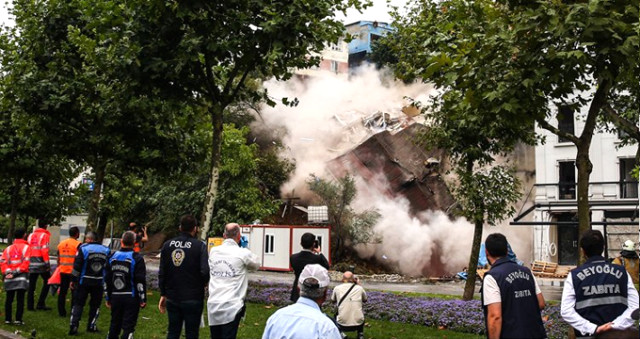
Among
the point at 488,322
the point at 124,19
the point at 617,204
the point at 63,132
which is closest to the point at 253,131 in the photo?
the point at 617,204

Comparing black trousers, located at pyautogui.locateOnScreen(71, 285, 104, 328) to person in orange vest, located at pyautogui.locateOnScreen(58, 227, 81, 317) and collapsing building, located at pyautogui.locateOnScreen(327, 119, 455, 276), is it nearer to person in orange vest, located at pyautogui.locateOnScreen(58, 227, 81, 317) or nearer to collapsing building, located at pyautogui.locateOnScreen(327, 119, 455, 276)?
person in orange vest, located at pyautogui.locateOnScreen(58, 227, 81, 317)

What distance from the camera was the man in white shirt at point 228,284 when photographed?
6.41 m

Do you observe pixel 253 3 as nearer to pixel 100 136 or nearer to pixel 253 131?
pixel 100 136

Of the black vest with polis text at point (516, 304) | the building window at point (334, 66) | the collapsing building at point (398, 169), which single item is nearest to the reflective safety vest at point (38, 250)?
the black vest with polis text at point (516, 304)

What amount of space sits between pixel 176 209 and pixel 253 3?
25.2m

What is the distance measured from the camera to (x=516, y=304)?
16.1ft

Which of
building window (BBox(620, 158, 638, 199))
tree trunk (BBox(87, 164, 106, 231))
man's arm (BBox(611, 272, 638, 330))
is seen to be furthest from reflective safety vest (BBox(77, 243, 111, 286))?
building window (BBox(620, 158, 638, 199))

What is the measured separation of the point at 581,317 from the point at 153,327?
7.10 m

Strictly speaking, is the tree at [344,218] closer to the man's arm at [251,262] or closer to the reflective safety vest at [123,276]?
the reflective safety vest at [123,276]

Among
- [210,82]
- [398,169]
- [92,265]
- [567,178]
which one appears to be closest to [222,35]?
[210,82]

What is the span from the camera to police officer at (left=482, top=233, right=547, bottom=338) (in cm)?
489

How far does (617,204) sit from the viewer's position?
30703 mm

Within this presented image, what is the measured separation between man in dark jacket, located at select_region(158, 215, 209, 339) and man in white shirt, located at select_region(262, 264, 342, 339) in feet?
10.1

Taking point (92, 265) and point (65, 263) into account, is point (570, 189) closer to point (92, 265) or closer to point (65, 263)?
point (65, 263)
